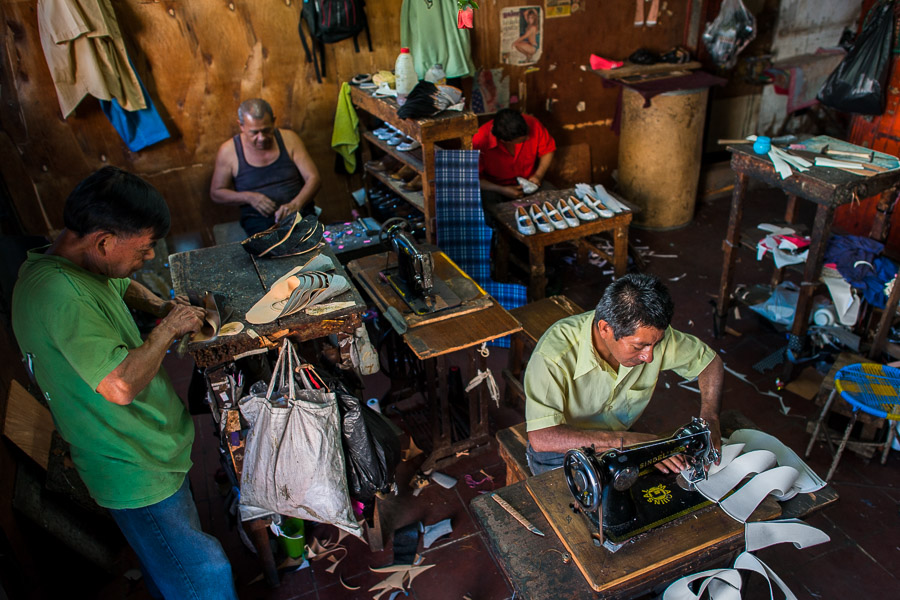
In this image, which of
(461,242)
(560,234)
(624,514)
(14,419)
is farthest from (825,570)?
(14,419)

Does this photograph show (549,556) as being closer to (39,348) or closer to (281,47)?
(39,348)

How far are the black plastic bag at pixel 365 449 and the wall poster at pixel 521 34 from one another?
408 cm

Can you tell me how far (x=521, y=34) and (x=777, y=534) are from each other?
4.92m

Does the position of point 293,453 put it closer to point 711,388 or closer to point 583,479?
point 583,479

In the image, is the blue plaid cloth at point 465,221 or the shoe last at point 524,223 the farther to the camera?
the shoe last at point 524,223

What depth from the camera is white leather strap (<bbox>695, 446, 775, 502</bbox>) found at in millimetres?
2191

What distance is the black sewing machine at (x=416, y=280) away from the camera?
10.6 feet

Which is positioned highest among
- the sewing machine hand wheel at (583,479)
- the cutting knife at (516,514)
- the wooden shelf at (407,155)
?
the wooden shelf at (407,155)

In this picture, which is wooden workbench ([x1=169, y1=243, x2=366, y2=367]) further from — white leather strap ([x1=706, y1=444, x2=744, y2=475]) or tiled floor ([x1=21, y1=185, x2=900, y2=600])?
white leather strap ([x1=706, y1=444, x2=744, y2=475])

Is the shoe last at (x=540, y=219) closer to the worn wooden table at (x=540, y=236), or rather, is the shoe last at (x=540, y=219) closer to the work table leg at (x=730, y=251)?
the worn wooden table at (x=540, y=236)

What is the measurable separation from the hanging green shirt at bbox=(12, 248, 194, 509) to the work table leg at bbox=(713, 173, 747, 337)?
148 inches

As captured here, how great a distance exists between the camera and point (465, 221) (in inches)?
188

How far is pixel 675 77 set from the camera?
19.5 ft

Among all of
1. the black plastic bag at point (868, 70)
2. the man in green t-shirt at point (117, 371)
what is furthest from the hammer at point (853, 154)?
the man in green t-shirt at point (117, 371)
